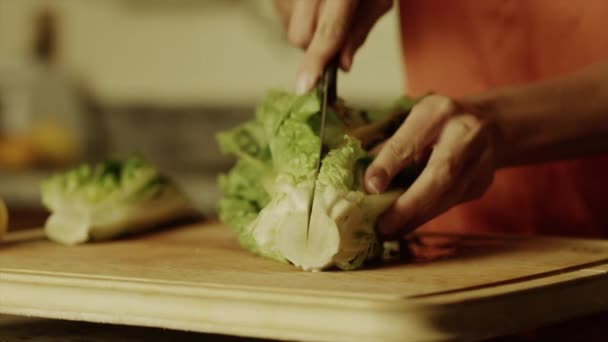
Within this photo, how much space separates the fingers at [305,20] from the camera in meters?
1.76

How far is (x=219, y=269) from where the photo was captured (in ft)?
4.88

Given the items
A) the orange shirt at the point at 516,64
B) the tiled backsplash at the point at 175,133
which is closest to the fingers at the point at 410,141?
the orange shirt at the point at 516,64

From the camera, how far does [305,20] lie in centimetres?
177

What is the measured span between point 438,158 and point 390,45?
330cm

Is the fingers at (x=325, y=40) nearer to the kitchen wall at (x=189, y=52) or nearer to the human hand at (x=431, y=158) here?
the human hand at (x=431, y=158)

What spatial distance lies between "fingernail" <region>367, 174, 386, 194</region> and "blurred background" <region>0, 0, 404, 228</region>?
3270 millimetres

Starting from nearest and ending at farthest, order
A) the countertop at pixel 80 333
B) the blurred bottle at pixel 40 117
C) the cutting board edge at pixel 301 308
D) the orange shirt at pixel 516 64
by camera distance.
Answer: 1. the cutting board edge at pixel 301 308
2. the countertop at pixel 80 333
3. the orange shirt at pixel 516 64
4. the blurred bottle at pixel 40 117

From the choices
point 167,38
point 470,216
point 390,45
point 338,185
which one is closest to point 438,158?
point 338,185

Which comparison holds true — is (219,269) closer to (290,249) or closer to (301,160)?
(290,249)

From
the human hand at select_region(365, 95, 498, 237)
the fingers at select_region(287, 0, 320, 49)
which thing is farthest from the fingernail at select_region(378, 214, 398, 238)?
the fingers at select_region(287, 0, 320, 49)

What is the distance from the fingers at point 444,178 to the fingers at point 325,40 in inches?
10.0

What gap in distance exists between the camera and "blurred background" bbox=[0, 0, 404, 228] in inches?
200

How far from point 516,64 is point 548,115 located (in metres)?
0.50

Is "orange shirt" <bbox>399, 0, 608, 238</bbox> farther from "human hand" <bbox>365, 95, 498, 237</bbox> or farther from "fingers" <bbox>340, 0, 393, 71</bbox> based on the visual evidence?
"human hand" <bbox>365, 95, 498, 237</bbox>
